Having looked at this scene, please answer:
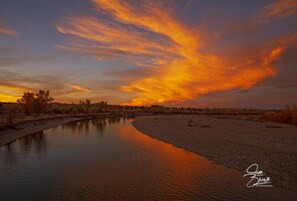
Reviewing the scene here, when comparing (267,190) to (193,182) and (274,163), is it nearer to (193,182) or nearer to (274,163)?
(193,182)

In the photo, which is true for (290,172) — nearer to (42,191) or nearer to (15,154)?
(42,191)

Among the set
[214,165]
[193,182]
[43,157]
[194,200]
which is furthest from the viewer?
[43,157]

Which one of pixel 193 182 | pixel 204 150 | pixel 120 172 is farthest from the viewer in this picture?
pixel 204 150

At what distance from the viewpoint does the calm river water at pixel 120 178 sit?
1151 cm

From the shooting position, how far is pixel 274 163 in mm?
15961

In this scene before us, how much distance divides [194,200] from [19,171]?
913 centimetres

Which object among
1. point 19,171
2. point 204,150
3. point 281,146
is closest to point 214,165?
point 204,150

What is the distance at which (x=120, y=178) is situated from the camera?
13914 millimetres

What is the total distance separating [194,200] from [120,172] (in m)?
5.13

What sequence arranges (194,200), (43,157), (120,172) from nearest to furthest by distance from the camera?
(194,200), (120,172), (43,157)

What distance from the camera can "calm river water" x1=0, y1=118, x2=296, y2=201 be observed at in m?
11.5

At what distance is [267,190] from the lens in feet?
39.1

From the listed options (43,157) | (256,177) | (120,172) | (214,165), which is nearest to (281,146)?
(214,165)

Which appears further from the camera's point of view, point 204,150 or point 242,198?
point 204,150
